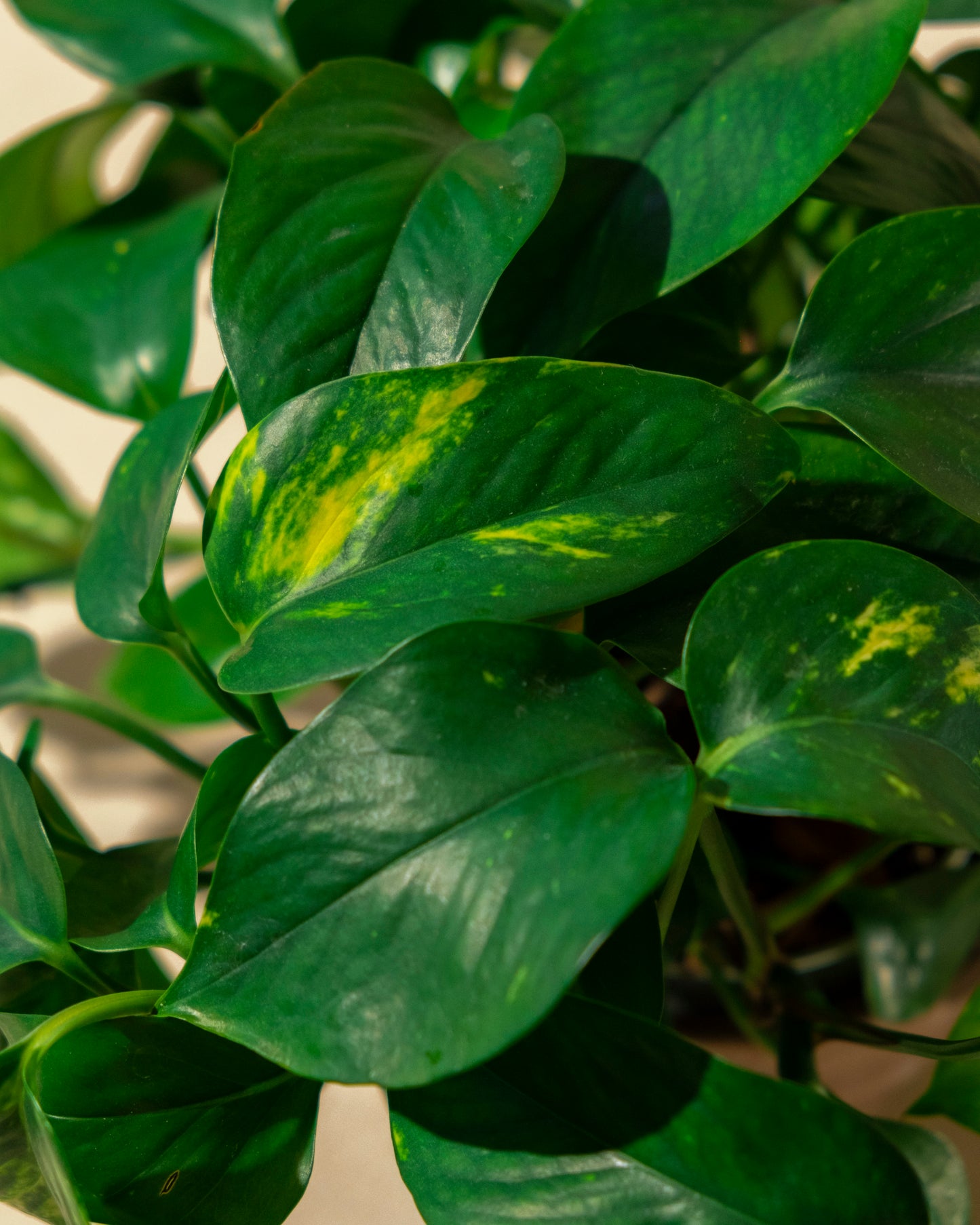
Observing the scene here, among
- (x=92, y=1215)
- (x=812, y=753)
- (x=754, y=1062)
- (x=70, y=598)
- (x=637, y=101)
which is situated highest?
(x=637, y=101)

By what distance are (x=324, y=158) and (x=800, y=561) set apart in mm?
198

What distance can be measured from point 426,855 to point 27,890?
139 mm

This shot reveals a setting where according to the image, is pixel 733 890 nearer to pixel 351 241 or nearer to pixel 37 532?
pixel 351 241

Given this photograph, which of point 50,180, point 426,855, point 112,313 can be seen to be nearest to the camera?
point 426,855

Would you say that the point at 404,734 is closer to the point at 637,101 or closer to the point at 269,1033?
the point at 269,1033

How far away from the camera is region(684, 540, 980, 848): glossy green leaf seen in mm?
248

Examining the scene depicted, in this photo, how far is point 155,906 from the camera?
0.30 metres

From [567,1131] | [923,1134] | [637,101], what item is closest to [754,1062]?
[923,1134]

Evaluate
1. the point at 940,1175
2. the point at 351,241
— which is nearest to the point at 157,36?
the point at 351,241

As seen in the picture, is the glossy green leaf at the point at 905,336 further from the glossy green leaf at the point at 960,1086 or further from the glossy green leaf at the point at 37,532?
the glossy green leaf at the point at 37,532

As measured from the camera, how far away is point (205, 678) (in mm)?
390

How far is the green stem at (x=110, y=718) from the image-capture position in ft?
1.61

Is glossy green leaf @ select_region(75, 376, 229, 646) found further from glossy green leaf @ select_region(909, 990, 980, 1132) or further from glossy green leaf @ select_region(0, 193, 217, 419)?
glossy green leaf @ select_region(909, 990, 980, 1132)

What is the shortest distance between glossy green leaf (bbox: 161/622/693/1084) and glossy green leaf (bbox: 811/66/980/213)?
0.75ft
